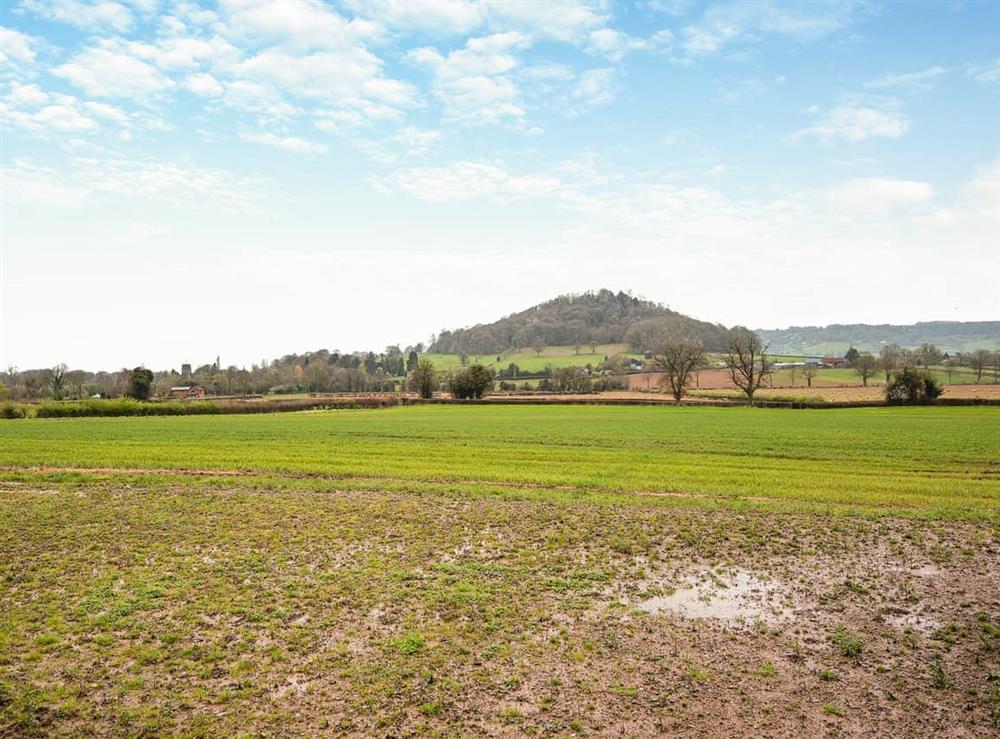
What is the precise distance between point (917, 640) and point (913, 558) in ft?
17.1

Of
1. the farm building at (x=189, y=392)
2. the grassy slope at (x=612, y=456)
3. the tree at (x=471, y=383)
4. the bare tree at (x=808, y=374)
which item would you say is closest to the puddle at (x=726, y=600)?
the grassy slope at (x=612, y=456)

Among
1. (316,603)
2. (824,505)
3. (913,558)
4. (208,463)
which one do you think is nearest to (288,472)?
(208,463)

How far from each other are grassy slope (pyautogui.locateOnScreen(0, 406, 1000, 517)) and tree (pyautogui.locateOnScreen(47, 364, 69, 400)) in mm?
73168

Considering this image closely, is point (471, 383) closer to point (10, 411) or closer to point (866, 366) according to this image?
point (10, 411)

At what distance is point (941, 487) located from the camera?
77.4 ft

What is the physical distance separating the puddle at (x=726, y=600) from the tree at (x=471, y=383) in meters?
88.8

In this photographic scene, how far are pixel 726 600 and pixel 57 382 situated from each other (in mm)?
136769

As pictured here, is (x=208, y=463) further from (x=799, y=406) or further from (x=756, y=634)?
(x=799, y=406)

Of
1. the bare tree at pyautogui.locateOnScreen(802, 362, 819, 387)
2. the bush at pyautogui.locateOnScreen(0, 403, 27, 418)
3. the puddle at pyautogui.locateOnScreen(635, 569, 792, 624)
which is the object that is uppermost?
the bare tree at pyautogui.locateOnScreen(802, 362, 819, 387)

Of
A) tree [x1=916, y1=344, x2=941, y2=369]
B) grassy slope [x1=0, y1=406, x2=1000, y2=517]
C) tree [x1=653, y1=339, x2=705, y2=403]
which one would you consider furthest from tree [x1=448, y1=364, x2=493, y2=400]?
tree [x1=916, y1=344, x2=941, y2=369]

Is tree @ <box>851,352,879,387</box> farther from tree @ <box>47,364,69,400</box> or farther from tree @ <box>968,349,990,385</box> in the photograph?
tree @ <box>47,364,69,400</box>

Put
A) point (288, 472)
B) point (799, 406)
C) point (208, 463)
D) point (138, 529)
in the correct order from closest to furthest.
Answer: point (138, 529), point (288, 472), point (208, 463), point (799, 406)

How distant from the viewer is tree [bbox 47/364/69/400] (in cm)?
11447

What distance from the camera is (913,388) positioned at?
252 feet
